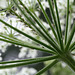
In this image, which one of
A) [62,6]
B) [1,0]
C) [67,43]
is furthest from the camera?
[62,6]

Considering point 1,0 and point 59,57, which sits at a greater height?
point 1,0

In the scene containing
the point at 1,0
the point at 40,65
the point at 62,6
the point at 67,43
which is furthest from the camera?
the point at 40,65

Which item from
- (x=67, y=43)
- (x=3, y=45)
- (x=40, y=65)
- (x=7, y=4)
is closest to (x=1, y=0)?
(x=7, y=4)

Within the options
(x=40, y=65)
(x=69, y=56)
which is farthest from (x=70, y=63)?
(x=40, y=65)

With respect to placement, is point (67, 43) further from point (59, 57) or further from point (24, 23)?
point (24, 23)

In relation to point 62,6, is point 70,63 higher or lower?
lower

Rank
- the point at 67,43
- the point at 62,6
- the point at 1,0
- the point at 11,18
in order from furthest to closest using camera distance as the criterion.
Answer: the point at 62,6, the point at 11,18, the point at 1,0, the point at 67,43

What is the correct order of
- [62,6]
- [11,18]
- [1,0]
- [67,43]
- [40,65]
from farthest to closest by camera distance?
[40,65] < [62,6] < [11,18] < [1,0] < [67,43]

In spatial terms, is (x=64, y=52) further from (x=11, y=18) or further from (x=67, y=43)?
(x=11, y=18)

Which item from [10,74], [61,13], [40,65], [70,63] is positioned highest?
[40,65]

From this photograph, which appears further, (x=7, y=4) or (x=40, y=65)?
(x=40, y=65)
